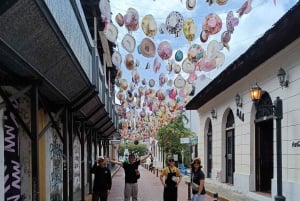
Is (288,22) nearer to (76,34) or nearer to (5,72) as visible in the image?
(76,34)

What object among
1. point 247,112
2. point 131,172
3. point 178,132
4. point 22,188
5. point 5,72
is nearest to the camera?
point 5,72

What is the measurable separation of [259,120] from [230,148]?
6045mm

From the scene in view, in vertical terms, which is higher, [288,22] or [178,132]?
[288,22]

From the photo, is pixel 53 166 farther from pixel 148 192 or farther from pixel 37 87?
pixel 148 192

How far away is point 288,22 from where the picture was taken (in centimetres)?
1304

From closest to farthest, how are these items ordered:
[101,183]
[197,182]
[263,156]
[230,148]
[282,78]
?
[197,182]
[101,183]
[282,78]
[263,156]
[230,148]

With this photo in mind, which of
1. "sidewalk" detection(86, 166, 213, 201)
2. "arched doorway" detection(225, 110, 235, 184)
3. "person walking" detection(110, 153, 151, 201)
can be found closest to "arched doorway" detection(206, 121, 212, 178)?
"sidewalk" detection(86, 166, 213, 201)

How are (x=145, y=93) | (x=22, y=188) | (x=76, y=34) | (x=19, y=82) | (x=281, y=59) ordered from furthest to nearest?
(x=145, y=93), (x=281, y=59), (x=22, y=188), (x=76, y=34), (x=19, y=82)

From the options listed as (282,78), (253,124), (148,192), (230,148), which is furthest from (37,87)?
(148,192)

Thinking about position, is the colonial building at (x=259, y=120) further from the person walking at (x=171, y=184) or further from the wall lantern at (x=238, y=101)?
the person walking at (x=171, y=184)

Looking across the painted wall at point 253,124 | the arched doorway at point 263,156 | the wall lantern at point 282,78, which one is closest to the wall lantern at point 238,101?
the painted wall at point 253,124

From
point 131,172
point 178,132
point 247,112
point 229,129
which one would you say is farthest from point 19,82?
point 178,132

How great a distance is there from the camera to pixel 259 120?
19484 millimetres

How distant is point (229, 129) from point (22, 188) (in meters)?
14.8
